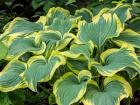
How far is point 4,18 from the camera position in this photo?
405cm

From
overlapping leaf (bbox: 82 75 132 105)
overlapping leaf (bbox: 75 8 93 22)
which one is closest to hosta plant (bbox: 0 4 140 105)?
overlapping leaf (bbox: 82 75 132 105)

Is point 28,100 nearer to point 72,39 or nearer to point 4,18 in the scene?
point 72,39

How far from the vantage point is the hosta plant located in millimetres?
2307

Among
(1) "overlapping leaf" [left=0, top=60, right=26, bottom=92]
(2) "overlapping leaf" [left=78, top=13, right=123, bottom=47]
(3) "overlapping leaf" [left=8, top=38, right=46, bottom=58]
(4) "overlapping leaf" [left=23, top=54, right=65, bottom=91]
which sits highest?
(2) "overlapping leaf" [left=78, top=13, right=123, bottom=47]

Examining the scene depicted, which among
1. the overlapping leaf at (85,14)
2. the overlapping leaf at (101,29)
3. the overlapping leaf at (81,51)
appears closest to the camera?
the overlapping leaf at (81,51)

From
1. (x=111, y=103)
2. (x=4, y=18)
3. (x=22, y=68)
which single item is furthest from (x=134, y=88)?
(x=4, y=18)

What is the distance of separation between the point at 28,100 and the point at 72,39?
673mm

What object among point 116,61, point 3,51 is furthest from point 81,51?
point 3,51

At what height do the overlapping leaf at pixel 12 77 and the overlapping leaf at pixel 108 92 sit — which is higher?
the overlapping leaf at pixel 108 92

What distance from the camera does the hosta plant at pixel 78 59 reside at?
2.31 m

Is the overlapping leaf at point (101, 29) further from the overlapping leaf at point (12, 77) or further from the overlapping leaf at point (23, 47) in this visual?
the overlapping leaf at point (12, 77)

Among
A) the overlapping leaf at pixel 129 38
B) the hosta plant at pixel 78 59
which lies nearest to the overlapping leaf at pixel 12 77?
the hosta plant at pixel 78 59

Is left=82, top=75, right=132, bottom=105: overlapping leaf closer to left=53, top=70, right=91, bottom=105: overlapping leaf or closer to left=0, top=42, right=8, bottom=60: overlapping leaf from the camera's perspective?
left=53, top=70, right=91, bottom=105: overlapping leaf

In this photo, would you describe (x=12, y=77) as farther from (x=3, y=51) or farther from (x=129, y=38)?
(x=129, y=38)
